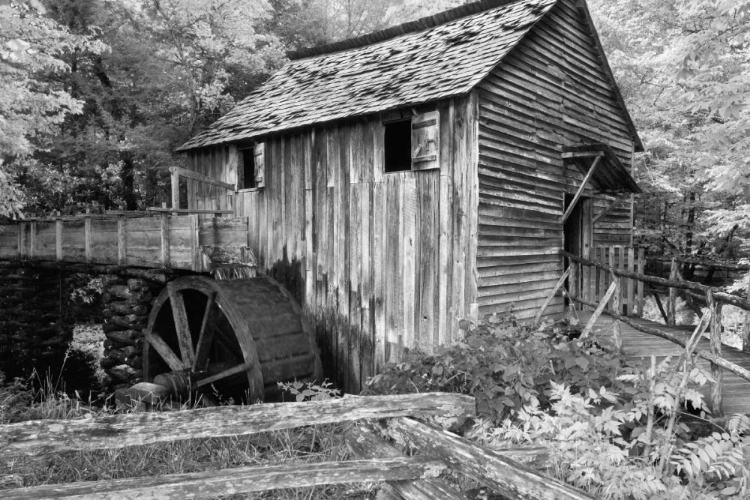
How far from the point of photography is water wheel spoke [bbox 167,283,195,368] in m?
9.78

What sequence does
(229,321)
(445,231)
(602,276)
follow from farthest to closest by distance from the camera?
(602,276), (229,321), (445,231)

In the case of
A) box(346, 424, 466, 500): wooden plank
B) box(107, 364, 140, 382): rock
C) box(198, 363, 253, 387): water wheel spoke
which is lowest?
box(107, 364, 140, 382): rock

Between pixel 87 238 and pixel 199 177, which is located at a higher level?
pixel 199 177

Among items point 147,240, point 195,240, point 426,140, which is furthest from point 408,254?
point 147,240

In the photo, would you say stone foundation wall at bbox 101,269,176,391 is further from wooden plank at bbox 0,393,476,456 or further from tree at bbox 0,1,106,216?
wooden plank at bbox 0,393,476,456

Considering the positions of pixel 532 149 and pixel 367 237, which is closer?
pixel 367 237

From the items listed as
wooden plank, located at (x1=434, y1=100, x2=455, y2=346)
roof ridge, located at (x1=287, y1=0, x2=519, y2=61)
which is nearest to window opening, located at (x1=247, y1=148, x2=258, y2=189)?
roof ridge, located at (x1=287, y1=0, x2=519, y2=61)

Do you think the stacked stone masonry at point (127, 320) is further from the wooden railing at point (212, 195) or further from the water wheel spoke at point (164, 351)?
the wooden railing at point (212, 195)

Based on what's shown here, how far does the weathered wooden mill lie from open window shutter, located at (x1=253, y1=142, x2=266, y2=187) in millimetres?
32

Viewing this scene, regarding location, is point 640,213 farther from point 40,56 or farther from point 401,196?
point 40,56

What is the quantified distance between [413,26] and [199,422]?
10.3m

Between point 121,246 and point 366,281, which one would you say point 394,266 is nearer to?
point 366,281

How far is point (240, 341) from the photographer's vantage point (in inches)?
333

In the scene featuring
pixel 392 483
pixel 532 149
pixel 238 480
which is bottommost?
pixel 392 483
